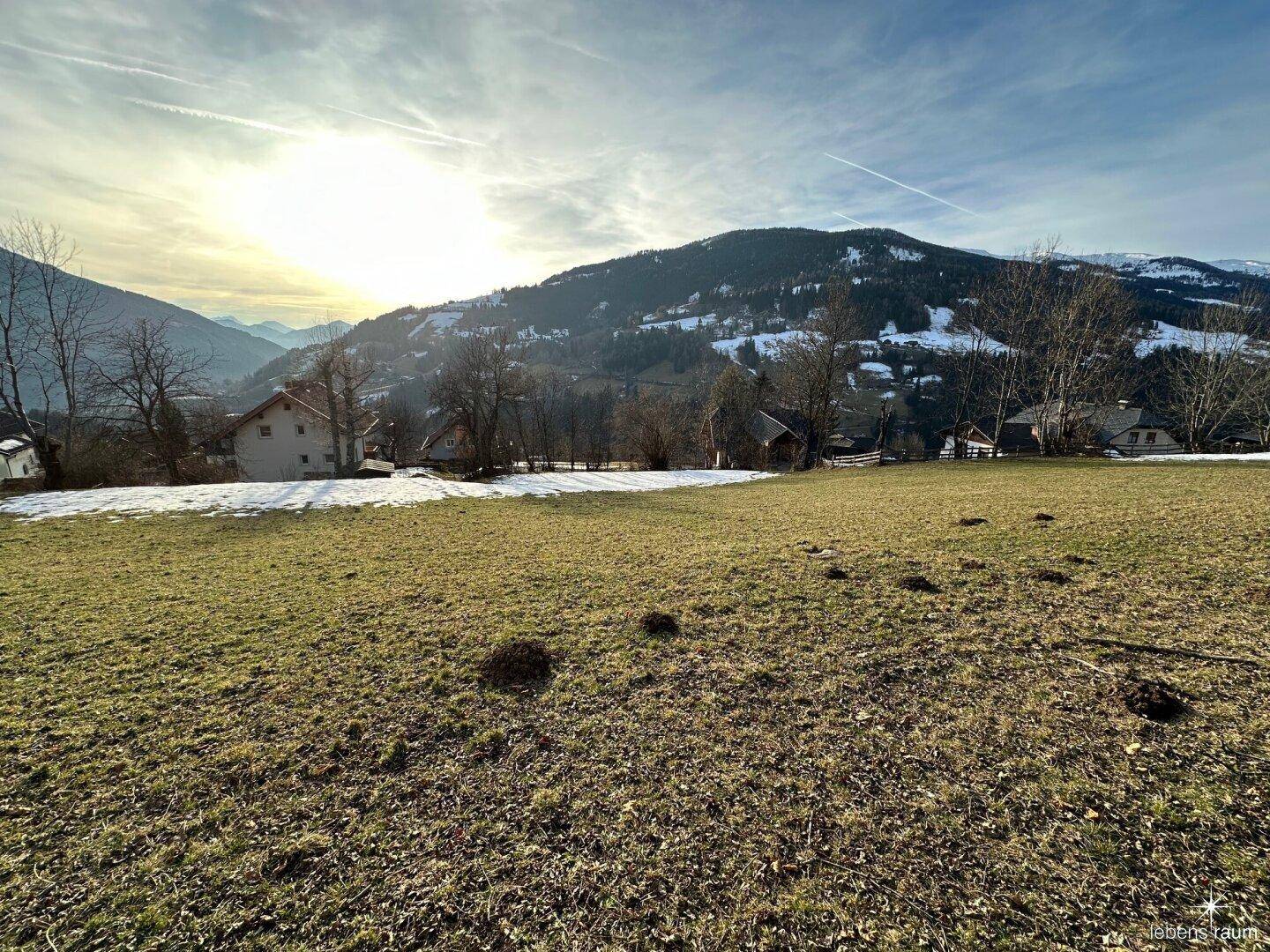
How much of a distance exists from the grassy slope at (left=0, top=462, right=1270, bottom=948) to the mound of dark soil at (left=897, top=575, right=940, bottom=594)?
337 millimetres

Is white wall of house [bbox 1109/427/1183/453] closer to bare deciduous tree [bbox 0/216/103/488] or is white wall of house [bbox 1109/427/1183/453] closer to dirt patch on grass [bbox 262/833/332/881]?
dirt patch on grass [bbox 262/833/332/881]

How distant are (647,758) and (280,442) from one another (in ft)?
176

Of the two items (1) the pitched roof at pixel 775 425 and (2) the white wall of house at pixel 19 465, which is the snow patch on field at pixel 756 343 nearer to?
(1) the pitched roof at pixel 775 425

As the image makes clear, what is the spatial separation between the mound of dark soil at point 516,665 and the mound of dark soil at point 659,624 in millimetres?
1347

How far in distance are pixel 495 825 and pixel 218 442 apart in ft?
184

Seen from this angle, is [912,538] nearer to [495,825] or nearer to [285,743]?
[495,825]

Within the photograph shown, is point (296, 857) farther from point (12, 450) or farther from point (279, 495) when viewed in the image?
point (12, 450)

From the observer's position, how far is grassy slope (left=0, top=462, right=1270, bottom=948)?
2.72m

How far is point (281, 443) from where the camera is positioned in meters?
44.6

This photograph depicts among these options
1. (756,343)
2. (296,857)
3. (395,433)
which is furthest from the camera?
(756,343)

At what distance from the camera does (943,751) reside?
3.81 m

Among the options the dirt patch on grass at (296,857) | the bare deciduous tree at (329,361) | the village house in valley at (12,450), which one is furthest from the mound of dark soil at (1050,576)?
the village house in valley at (12,450)

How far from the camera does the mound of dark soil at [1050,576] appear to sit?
22.1ft

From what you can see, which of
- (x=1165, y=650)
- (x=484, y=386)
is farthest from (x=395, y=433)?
(x=1165, y=650)
